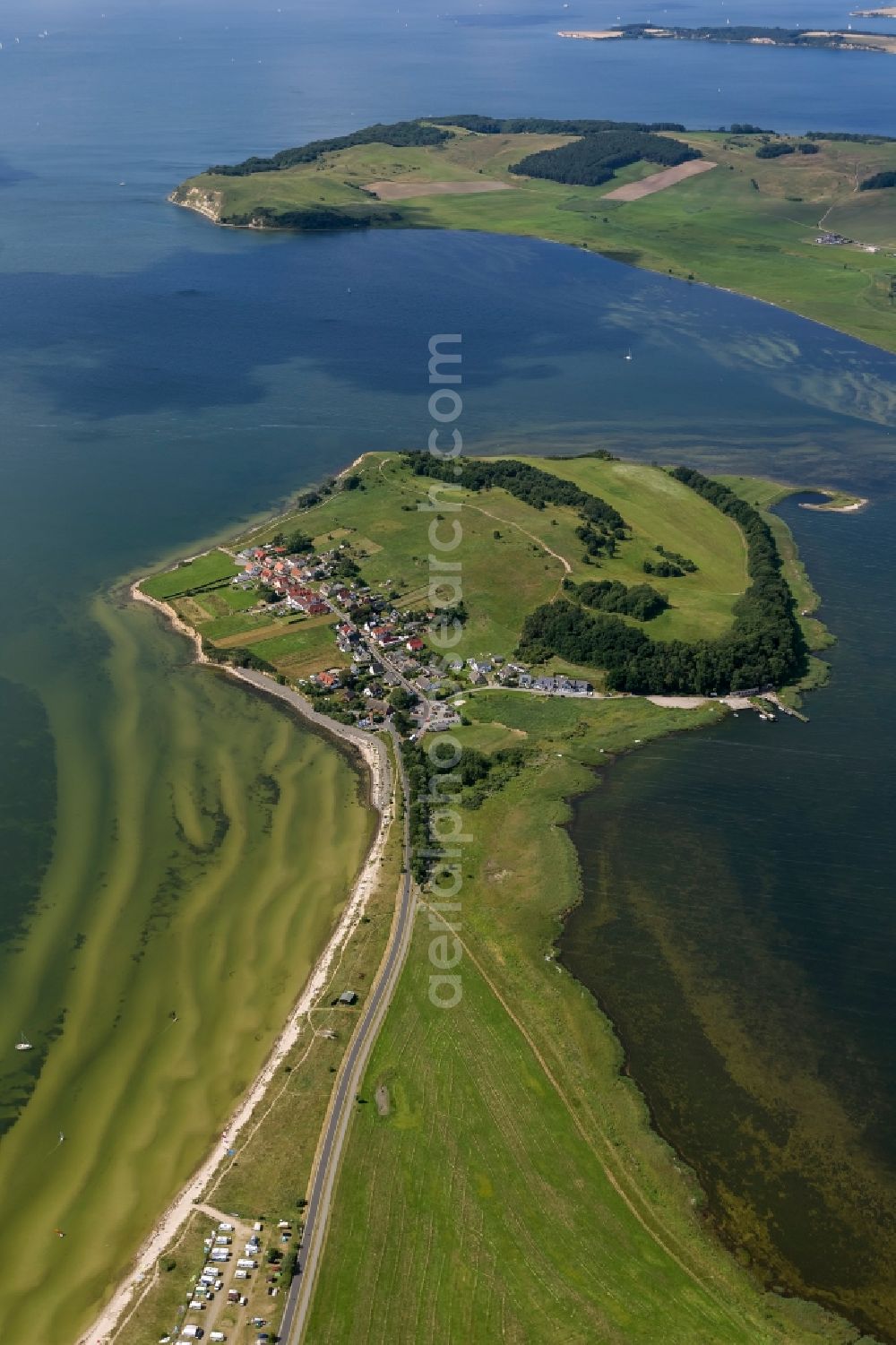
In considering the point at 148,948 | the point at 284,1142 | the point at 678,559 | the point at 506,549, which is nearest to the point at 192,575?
the point at 506,549

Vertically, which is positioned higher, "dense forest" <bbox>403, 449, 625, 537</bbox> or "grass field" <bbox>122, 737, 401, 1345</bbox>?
"dense forest" <bbox>403, 449, 625, 537</bbox>

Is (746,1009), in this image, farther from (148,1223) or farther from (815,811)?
(148,1223)

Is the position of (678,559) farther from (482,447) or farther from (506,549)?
(482,447)

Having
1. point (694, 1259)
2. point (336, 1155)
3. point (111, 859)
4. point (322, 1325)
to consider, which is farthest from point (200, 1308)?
point (111, 859)

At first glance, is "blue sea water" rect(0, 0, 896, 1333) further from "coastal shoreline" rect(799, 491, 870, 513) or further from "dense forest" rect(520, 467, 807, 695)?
"dense forest" rect(520, 467, 807, 695)

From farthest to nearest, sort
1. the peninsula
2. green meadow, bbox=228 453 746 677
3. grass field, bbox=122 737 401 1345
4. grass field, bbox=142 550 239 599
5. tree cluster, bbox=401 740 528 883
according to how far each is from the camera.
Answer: grass field, bbox=142 550 239 599 → green meadow, bbox=228 453 746 677 → tree cluster, bbox=401 740 528 883 → the peninsula → grass field, bbox=122 737 401 1345

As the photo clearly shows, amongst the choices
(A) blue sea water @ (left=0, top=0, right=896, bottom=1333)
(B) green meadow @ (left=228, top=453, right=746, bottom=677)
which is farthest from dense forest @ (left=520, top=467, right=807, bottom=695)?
(A) blue sea water @ (left=0, top=0, right=896, bottom=1333)

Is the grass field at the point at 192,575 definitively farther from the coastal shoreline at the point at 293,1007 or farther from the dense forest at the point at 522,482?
the dense forest at the point at 522,482
